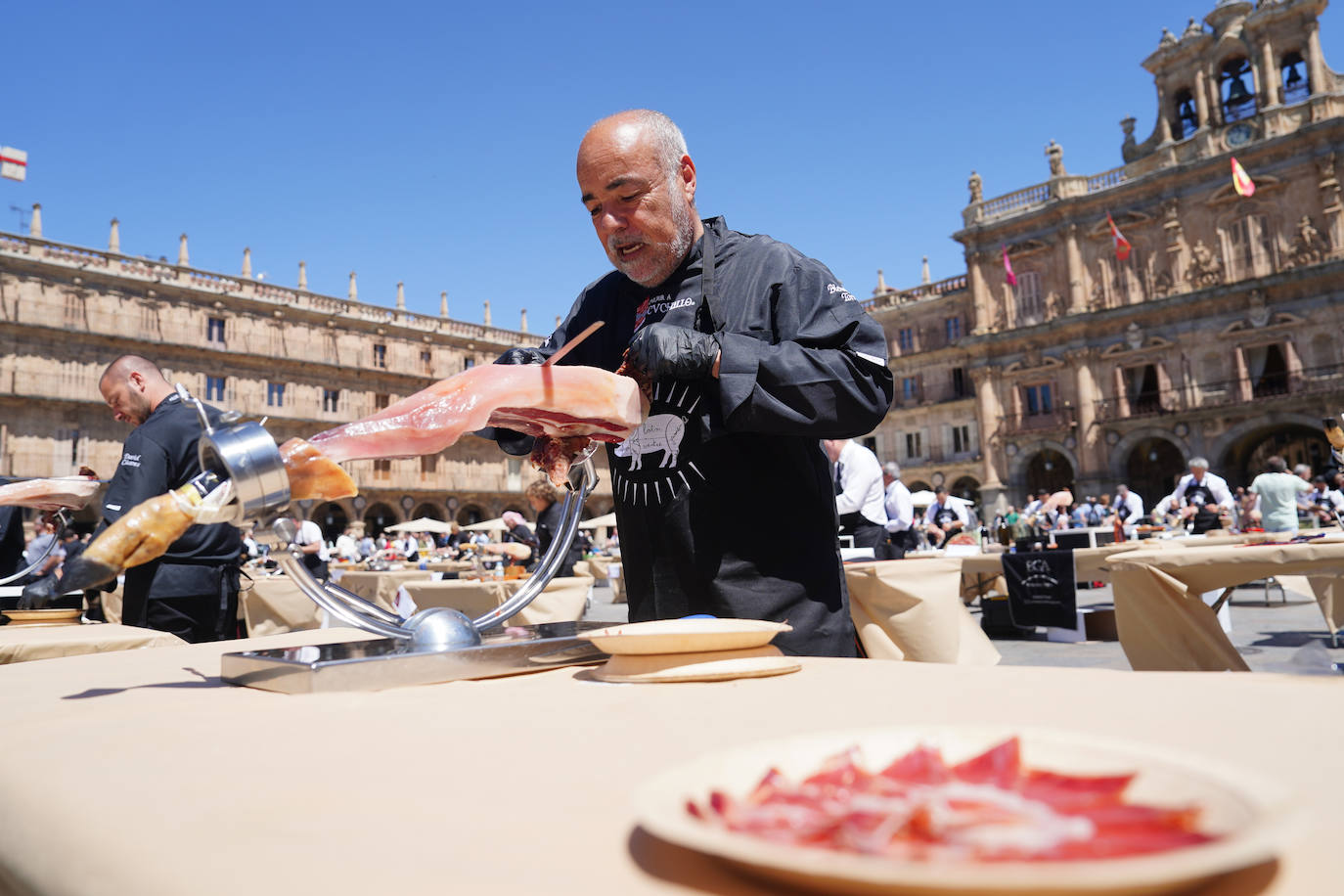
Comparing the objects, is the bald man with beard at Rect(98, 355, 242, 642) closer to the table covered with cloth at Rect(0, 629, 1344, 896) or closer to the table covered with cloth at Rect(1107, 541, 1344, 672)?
the table covered with cloth at Rect(0, 629, 1344, 896)

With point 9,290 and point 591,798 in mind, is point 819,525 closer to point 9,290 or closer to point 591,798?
point 591,798

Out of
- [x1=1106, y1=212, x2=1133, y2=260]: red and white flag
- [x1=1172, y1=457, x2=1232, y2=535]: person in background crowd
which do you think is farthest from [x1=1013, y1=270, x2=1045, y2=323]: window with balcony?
[x1=1172, y1=457, x2=1232, y2=535]: person in background crowd

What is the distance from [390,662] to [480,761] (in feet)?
1.71

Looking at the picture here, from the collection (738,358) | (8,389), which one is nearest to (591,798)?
(738,358)

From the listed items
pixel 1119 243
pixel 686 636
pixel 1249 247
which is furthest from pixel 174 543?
pixel 1249 247

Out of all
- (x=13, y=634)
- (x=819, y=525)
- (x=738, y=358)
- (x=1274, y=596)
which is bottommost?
(x=1274, y=596)

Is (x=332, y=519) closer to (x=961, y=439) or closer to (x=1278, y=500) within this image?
(x=961, y=439)

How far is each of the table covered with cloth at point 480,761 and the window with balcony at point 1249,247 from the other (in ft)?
96.7

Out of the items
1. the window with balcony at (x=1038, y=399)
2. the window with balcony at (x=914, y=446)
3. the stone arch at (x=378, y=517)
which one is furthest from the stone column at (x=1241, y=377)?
the stone arch at (x=378, y=517)

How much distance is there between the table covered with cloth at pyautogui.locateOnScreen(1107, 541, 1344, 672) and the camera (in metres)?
3.91

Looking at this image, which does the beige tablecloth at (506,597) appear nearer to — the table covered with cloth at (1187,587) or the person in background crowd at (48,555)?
the person in background crowd at (48,555)

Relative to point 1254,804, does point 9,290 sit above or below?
above

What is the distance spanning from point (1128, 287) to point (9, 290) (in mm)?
35928

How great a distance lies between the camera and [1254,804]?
42cm
